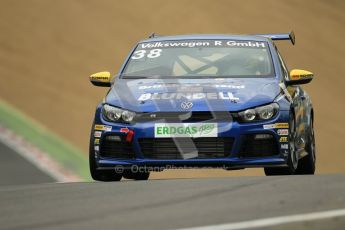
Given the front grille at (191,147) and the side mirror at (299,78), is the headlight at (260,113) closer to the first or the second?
the front grille at (191,147)


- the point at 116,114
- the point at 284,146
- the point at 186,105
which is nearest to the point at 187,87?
the point at 186,105

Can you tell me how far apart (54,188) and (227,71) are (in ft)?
10.00

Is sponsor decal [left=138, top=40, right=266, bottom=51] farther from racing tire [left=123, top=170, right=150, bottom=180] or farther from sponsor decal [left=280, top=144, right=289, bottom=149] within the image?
sponsor decal [left=280, top=144, right=289, bottom=149]

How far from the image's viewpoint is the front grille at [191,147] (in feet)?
34.2

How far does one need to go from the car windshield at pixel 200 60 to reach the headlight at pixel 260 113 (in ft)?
3.24

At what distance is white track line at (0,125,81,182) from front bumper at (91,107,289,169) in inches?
247

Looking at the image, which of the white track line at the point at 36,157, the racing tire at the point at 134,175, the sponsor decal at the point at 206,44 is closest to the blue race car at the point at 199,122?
the sponsor decal at the point at 206,44

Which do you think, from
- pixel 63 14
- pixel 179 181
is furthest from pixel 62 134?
pixel 179 181

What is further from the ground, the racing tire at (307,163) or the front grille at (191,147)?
the front grille at (191,147)

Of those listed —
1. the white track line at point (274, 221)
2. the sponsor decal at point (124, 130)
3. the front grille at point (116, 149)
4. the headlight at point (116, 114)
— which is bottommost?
the front grille at point (116, 149)

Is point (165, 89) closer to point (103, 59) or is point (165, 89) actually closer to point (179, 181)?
point (179, 181)

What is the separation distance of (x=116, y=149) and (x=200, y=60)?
171 centimetres

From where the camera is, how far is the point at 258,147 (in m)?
10.5

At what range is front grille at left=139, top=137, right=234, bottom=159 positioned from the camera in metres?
10.4
